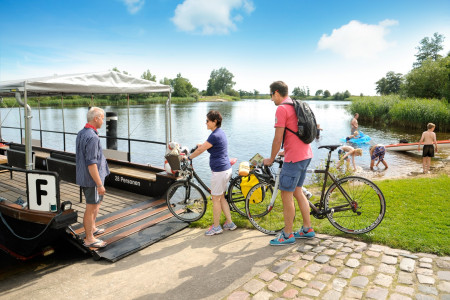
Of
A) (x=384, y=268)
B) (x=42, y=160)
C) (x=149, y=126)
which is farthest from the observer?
(x=149, y=126)

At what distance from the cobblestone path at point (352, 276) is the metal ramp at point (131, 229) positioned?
2.02m

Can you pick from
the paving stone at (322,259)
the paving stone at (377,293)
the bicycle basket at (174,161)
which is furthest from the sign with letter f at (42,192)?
the paving stone at (377,293)

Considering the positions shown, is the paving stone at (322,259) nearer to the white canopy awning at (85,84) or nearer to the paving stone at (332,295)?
the paving stone at (332,295)

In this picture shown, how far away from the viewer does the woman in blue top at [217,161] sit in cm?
462

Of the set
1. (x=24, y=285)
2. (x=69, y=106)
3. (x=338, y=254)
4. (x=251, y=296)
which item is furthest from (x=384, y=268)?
(x=69, y=106)

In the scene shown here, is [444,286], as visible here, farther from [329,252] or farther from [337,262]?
[329,252]

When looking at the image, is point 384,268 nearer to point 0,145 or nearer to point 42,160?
point 42,160

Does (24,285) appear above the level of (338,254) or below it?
below

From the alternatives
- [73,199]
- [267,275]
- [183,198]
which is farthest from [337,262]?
[73,199]

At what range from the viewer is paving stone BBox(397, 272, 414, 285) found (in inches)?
124

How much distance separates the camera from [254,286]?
10.7 feet

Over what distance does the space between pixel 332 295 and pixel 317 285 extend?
205 millimetres

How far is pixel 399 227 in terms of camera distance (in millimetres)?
4539

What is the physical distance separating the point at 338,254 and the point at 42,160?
8.72 m
